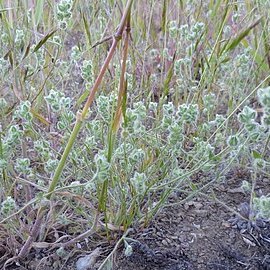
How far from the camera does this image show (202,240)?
4.38 feet

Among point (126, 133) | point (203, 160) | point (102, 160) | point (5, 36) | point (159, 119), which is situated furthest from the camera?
point (159, 119)

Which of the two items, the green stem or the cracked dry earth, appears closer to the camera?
the green stem

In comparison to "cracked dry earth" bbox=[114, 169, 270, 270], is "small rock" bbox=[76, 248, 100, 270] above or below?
above

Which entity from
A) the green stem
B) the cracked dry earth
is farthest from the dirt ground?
the green stem

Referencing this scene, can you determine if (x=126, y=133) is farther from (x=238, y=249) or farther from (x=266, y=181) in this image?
(x=266, y=181)

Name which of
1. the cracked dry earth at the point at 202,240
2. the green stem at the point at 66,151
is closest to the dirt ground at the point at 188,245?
the cracked dry earth at the point at 202,240

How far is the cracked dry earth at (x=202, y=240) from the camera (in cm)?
127

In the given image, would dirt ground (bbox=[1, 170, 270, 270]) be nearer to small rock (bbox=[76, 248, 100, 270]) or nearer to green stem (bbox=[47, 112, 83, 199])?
small rock (bbox=[76, 248, 100, 270])

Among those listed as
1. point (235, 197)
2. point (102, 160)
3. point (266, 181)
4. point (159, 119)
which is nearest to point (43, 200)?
point (102, 160)

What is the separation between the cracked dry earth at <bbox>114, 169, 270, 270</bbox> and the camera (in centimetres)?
127

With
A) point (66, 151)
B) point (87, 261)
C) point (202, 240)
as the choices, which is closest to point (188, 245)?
point (202, 240)

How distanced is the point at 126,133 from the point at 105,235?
32 centimetres

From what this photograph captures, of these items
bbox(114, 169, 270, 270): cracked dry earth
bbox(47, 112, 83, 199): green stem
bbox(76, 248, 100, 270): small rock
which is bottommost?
bbox(114, 169, 270, 270): cracked dry earth

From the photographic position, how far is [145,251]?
1.29 metres
